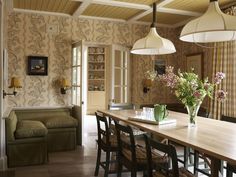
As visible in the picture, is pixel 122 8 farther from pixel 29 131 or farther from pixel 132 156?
pixel 132 156

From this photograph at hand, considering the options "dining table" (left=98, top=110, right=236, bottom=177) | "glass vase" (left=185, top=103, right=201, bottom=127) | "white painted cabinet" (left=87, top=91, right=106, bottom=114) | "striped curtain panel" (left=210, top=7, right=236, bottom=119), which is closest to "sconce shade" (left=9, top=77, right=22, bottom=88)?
"dining table" (left=98, top=110, right=236, bottom=177)

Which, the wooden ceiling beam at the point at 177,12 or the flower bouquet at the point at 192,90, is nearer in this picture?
the flower bouquet at the point at 192,90

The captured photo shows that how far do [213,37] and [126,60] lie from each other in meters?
3.28

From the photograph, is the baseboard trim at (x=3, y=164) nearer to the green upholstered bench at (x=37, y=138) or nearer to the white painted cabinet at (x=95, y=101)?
the green upholstered bench at (x=37, y=138)

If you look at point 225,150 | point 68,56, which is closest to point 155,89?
point 68,56

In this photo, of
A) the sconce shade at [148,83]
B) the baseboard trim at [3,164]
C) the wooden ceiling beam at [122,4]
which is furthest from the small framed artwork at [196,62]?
the baseboard trim at [3,164]

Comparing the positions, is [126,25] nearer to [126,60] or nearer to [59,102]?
[126,60]

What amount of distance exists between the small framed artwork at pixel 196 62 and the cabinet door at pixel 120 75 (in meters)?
1.34

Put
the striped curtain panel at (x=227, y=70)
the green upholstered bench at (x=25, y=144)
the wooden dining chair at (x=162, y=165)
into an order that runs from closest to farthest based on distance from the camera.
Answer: the wooden dining chair at (x=162, y=165) < the green upholstered bench at (x=25, y=144) < the striped curtain panel at (x=227, y=70)

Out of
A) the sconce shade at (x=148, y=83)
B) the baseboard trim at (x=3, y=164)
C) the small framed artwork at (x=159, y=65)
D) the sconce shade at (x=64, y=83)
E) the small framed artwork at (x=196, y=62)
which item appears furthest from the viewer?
the small framed artwork at (x=159, y=65)

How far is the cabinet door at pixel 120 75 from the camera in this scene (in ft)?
18.6

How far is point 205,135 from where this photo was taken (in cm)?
226

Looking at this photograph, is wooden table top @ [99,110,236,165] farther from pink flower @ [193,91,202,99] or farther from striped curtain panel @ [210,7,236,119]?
striped curtain panel @ [210,7,236,119]

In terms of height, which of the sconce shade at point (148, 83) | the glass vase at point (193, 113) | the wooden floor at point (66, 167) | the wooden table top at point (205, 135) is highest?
the sconce shade at point (148, 83)
